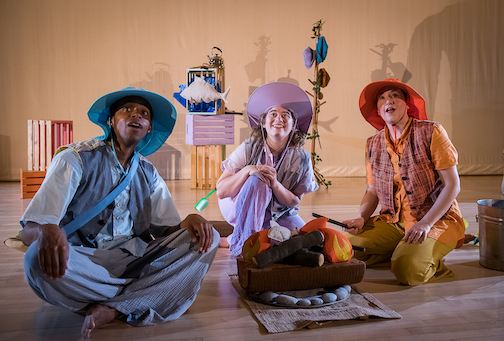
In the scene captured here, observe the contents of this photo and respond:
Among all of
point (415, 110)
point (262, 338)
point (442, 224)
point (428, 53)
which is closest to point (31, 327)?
point (262, 338)

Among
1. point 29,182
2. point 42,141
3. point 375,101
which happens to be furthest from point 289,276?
point 42,141

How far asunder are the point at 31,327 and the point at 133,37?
19.1 feet

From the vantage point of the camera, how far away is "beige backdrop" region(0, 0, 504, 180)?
6676 millimetres

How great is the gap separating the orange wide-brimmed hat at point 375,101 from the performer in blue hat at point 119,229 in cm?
134

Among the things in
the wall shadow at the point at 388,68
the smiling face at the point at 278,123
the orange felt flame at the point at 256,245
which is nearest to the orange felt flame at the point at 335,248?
the orange felt flame at the point at 256,245

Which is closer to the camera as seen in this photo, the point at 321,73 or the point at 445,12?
the point at 321,73

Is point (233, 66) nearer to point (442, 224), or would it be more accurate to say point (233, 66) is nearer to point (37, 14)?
point (37, 14)

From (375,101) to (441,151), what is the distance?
0.58m

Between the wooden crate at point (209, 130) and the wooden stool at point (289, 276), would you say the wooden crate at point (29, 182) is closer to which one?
the wooden crate at point (209, 130)

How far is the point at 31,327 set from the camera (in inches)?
72.7

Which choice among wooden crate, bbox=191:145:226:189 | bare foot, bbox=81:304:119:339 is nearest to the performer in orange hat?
bare foot, bbox=81:304:119:339

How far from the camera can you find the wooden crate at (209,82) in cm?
582

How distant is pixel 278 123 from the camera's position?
9.32 feet

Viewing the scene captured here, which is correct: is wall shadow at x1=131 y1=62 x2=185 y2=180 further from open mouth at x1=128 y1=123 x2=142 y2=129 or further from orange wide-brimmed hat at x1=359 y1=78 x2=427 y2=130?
open mouth at x1=128 y1=123 x2=142 y2=129
